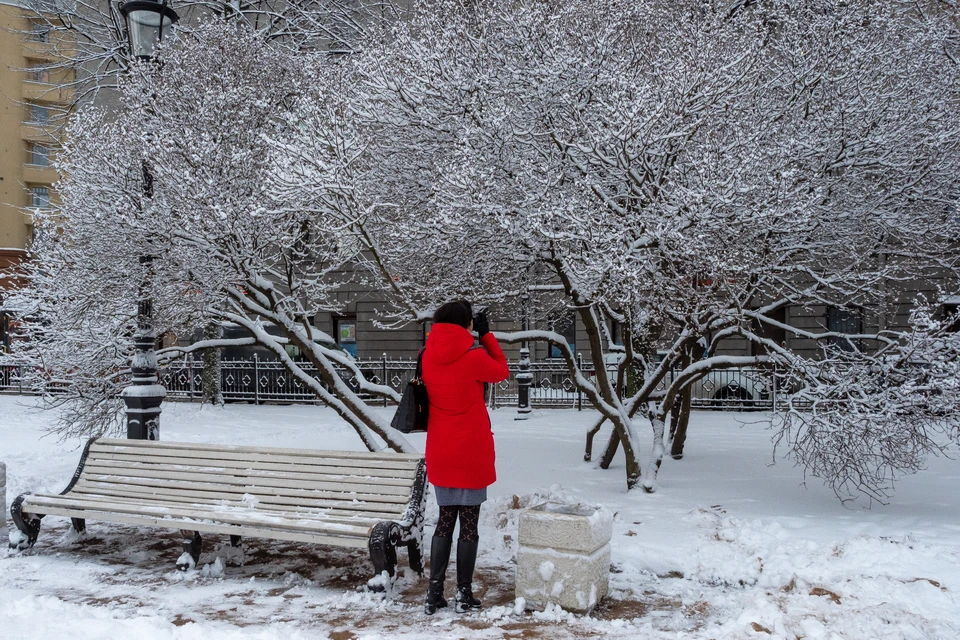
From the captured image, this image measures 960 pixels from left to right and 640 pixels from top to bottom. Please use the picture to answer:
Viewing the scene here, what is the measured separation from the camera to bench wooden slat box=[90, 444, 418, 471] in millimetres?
6082

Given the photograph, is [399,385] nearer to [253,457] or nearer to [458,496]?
[253,457]

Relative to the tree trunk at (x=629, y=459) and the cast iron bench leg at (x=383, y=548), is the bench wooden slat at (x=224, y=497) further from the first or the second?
the tree trunk at (x=629, y=459)

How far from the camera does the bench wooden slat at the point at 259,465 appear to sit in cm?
604

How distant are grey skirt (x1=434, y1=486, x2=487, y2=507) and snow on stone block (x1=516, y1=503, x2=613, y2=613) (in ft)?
1.50

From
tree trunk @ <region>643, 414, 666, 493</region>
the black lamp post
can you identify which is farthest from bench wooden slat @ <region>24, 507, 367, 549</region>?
tree trunk @ <region>643, 414, 666, 493</region>

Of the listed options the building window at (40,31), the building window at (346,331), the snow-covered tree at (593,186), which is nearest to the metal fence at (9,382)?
the building window at (40,31)

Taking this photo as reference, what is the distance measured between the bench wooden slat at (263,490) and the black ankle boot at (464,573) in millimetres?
898

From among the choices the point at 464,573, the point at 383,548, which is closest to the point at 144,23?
the point at 383,548

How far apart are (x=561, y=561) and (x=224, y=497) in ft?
9.99

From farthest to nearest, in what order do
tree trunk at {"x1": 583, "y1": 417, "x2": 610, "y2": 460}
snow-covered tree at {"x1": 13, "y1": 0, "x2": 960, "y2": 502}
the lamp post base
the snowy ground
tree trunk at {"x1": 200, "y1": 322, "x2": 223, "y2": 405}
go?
tree trunk at {"x1": 200, "y1": 322, "x2": 223, "y2": 405}, tree trunk at {"x1": 583, "y1": 417, "x2": 610, "y2": 460}, the lamp post base, snow-covered tree at {"x1": 13, "y1": 0, "x2": 960, "y2": 502}, the snowy ground

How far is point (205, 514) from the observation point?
609 cm

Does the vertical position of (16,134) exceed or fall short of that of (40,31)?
it exceeds it

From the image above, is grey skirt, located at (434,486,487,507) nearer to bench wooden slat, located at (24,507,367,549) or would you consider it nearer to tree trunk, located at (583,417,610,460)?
bench wooden slat, located at (24,507,367,549)

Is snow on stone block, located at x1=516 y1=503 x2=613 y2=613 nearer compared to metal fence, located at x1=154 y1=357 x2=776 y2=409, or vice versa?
snow on stone block, located at x1=516 y1=503 x2=613 y2=613
